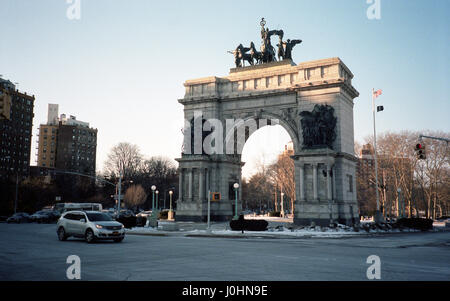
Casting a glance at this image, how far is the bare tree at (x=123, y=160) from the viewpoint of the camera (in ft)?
304

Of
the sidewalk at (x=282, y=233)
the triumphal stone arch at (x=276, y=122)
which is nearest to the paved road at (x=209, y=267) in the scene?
the sidewalk at (x=282, y=233)

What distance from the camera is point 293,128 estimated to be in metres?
42.3

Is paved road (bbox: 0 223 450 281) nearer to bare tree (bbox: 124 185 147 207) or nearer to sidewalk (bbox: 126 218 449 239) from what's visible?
sidewalk (bbox: 126 218 449 239)

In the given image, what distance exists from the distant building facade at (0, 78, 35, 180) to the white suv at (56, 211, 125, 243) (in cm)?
9057

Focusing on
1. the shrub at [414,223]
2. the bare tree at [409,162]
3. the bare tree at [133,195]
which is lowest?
the shrub at [414,223]

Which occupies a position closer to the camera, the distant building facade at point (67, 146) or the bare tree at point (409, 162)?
the bare tree at point (409, 162)

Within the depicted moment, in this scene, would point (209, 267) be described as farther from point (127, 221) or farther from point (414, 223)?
point (414, 223)

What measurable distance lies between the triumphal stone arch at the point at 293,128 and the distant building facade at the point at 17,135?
250 feet

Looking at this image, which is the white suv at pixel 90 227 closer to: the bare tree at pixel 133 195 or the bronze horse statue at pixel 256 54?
the bronze horse statue at pixel 256 54

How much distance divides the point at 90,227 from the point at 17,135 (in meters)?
102

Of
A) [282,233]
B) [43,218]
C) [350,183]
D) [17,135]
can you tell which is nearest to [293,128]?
[350,183]

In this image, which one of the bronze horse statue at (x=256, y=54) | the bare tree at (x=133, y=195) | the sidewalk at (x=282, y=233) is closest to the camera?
the sidewalk at (x=282, y=233)

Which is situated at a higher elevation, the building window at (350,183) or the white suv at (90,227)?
the building window at (350,183)

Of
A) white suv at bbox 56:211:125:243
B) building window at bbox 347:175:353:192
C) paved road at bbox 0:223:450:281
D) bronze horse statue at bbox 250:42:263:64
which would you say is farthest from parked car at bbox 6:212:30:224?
building window at bbox 347:175:353:192
